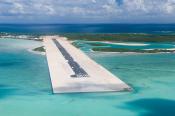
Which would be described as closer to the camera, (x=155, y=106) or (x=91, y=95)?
(x=155, y=106)

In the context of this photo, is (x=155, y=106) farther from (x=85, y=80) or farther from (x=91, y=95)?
(x=85, y=80)

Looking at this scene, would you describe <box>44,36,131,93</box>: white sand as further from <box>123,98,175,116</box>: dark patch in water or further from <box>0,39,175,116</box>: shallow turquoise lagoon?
<box>123,98,175,116</box>: dark patch in water

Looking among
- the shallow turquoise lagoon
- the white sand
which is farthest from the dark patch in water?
the white sand

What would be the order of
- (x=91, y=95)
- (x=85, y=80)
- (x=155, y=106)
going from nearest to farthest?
(x=155, y=106)
(x=91, y=95)
(x=85, y=80)

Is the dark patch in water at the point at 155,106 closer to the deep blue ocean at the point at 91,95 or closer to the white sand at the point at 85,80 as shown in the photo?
the deep blue ocean at the point at 91,95

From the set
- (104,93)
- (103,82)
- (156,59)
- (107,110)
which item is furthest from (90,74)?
(156,59)

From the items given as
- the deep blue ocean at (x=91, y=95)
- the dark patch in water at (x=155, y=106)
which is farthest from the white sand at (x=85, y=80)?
the dark patch in water at (x=155, y=106)

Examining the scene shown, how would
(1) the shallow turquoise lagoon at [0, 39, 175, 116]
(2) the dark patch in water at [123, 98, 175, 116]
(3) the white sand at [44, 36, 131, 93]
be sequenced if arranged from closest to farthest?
(2) the dark patch in water at [123, 98, 175, 116] → (1) the shallow turquoise lagoon at [0, 39, 175, 116] → (3) the white sand at [44, 36, 131, 93]

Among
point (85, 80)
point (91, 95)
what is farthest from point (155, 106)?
point (85, 80)
